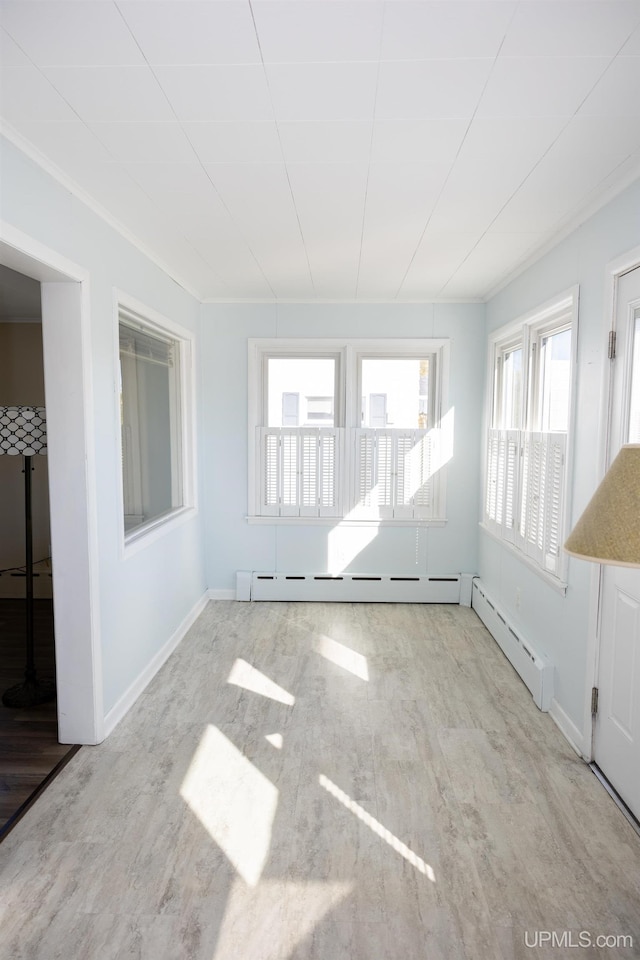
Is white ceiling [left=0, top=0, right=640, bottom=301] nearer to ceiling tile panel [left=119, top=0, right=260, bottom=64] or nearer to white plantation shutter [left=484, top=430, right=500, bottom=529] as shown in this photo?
ceiling tile panel [left=119, top=0, right=260, bottom=64]

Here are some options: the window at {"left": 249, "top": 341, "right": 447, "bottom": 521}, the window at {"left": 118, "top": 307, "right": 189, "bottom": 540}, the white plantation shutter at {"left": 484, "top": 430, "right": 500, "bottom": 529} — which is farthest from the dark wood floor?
the white plantation shutter at {"left": 484, "top": 430, "right": 500, "bottom": 529}

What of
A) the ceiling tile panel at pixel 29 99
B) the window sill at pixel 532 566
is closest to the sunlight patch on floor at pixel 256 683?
the window sill at pixel 532 566

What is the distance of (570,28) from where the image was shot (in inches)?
57.4

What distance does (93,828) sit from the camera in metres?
2.24

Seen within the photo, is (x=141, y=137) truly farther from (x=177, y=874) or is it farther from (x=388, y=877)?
(x=388, y=877)

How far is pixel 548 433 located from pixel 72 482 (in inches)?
95.3

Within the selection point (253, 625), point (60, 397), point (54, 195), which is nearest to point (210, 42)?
point (54, 195)

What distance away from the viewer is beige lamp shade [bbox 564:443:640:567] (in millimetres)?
1106

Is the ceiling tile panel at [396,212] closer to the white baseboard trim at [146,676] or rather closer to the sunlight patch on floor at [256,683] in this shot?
the sunlight patch on floor at [256,683]

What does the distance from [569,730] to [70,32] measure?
3.25 metres

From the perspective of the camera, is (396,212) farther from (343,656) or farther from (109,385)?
(343,656)

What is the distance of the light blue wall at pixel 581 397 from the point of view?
101 inches

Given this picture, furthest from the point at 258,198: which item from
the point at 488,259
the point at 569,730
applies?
the point at 569,730

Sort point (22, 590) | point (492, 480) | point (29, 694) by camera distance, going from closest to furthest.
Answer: point (29, 694), point (492, 480), point (22, 590)
